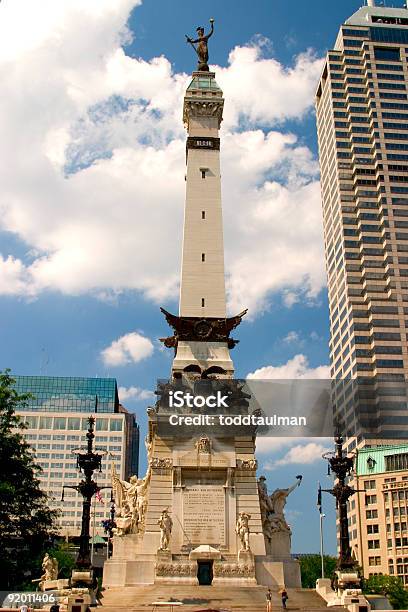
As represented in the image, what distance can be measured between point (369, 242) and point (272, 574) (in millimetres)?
70018

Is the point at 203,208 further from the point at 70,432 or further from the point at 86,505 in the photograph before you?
the point at 70,432

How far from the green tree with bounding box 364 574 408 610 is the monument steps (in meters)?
24.9

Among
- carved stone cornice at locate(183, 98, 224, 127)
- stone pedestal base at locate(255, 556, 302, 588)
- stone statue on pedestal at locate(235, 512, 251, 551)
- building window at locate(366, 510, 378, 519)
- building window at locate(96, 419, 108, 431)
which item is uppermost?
carved stone cornice at locate(183, 98, 224, 127)

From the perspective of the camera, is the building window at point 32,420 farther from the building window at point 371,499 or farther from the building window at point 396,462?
the building window at point 396,462

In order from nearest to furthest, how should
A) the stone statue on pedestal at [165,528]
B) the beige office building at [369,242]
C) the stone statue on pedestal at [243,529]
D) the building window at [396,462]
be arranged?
the stone statue on pedestal at [165,528], the stone statue on pedestal at [243,529], the building window at [396,462], the beige office building at [369,242]

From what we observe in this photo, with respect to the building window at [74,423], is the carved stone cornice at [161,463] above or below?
below

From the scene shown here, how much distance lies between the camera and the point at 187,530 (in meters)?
37.6

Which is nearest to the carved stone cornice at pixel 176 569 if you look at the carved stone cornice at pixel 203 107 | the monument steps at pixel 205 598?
the monument steps at pixel 205 598

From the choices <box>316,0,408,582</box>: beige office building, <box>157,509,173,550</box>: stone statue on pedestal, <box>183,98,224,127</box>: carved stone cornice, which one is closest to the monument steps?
<box>157,509,173,550</box>: stone statue on pedestal

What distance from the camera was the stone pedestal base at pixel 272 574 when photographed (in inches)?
1428

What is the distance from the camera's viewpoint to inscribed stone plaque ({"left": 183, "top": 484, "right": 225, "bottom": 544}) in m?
37.4

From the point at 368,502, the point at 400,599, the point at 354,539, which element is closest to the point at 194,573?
the point at 400,599

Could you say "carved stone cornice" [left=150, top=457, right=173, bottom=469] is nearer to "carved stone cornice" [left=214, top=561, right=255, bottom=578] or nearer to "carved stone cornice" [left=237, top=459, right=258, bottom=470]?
"carved stone cornice" [left=237, top=459, right=258, bottom=470]

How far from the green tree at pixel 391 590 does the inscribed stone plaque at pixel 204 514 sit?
941 inches
